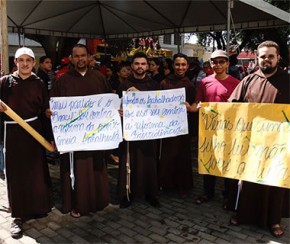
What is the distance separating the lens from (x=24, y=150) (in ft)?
11.4

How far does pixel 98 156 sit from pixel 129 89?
891 mm

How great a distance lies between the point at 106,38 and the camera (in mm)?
10648

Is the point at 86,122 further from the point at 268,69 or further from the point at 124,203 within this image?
the point at 268,69

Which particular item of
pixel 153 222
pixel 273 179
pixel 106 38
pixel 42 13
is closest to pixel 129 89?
pixel 153 222

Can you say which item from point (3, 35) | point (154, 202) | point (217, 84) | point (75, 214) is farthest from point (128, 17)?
point (75, 214)

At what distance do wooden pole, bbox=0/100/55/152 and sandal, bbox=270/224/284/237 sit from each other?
8.46ft

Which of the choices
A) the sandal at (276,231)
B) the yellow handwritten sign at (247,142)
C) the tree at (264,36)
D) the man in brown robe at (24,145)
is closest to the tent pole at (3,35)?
the man in brown robe at (24,145)

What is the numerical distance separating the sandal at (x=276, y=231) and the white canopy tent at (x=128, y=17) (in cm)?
405

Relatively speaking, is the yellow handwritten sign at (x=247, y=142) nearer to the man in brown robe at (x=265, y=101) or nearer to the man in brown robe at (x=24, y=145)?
the man in brown robe at (x=265, y=101)

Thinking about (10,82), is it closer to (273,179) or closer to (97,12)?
(273,179)

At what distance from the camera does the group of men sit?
133 inches

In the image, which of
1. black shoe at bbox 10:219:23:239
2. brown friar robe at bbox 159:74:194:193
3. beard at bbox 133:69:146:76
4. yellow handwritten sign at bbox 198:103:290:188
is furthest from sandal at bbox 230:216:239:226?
black shoe at bbox 10:219:23:239

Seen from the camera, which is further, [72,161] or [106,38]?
[106,38]

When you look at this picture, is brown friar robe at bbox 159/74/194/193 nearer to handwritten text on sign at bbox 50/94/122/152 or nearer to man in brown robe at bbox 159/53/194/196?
man in brown robe at bbox 159/53/194/196
